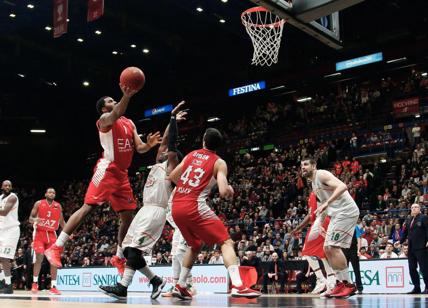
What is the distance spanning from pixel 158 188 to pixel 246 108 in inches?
857

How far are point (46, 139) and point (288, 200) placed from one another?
1944 cm

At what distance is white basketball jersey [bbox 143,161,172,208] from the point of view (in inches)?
255

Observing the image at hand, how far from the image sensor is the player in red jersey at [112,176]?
257 inches

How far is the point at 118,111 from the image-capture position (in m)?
6.33

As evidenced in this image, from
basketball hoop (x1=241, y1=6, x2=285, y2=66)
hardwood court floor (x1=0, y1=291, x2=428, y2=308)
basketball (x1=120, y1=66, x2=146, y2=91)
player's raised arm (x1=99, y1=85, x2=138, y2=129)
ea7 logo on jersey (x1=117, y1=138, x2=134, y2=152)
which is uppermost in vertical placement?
basketball hoop (x1=241, y1=6, x2=285, y2=66)

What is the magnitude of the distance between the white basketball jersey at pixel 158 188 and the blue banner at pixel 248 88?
19.5m

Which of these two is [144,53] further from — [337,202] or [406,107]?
[337,202]

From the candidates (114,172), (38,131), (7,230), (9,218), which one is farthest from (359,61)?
(38,131)

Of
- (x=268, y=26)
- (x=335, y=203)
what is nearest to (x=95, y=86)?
(x=268, y=26)

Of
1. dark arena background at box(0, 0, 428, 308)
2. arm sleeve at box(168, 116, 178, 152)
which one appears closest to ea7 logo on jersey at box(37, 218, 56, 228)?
dark arena background at box(0, 0, 428, 308)

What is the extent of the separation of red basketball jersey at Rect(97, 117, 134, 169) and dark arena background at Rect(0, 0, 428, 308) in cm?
618

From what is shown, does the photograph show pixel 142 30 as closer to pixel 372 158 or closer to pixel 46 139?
pixel 372 158

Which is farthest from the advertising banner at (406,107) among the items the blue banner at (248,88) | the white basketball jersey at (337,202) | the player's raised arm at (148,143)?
the player's raised arm at (148,143)

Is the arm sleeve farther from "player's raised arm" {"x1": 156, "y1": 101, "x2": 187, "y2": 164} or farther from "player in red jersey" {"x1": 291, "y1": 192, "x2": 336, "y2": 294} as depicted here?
"player in red jersey" {"x1": 291, "y1": 192, "x2": 336, "y2": 294}
